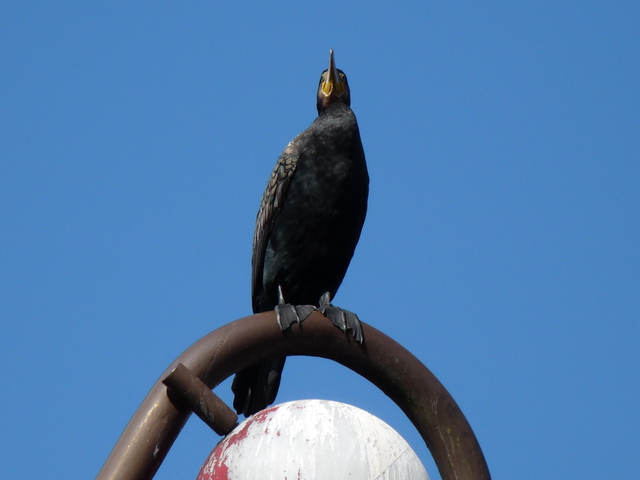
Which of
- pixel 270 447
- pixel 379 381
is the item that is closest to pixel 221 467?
pixel 270 447

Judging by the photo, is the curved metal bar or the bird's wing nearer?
the curved metal bar

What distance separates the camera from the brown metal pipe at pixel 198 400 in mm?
2953

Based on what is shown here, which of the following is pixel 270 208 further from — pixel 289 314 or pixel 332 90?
pixel 289 314

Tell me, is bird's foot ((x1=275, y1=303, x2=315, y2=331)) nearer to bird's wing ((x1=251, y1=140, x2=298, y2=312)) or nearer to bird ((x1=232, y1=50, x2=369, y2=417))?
bird ((x1=232, y1=50, x2=369, y2=417))

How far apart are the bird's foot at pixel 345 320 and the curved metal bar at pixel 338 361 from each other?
27mm

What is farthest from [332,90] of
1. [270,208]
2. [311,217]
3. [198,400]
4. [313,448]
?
[313,448]

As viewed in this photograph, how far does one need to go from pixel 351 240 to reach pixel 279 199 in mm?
479

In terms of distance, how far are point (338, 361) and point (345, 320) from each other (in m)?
0.17

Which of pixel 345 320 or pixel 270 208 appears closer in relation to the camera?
pixel 345 320

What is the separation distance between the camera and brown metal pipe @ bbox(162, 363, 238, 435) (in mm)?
2953

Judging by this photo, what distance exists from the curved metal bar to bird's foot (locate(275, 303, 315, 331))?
0.03 meters

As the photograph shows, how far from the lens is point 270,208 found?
534 cm

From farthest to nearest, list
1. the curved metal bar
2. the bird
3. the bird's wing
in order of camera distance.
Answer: the bird's wing
the bird
the curved metal bar

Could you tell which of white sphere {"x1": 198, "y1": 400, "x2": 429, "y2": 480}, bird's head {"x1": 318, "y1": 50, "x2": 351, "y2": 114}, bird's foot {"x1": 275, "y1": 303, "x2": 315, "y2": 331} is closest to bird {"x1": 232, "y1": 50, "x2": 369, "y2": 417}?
bird's head {"x1": 318, "y1": 50, "x2": 351, "y2": 114}
